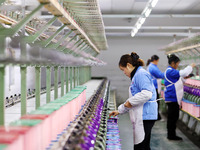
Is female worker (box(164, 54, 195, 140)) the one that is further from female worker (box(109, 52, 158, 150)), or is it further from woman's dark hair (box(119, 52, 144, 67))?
woman's dark hair (box(119, 52, 144, 67))

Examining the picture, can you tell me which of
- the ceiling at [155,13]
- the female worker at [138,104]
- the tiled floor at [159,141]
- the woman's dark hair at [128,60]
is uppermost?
the ceiling at [155,13]

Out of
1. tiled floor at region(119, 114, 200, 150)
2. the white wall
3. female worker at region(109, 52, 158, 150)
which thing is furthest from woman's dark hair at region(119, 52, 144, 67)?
the white wall

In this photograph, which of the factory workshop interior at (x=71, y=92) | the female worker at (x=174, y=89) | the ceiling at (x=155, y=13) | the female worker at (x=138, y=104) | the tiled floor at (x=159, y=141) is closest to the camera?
the factory workshop interior at (x=71, y=92)

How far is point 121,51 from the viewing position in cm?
1313

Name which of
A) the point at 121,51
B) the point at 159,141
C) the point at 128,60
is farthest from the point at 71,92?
the point at 121,51

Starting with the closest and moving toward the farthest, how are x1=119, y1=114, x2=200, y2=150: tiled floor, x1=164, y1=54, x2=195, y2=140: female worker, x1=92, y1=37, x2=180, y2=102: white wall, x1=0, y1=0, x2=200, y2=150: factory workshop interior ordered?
x1=0, y1=0, x2=200, y2=150: factory workshop interior
x1=119, y1=114, x2=200, y2=150: tiled floor
x1=164, y1=54, x2=195, y2=140: female worker
x1=92, y1=37, x2=180, y2=102: white wall

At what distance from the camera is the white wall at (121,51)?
1305 centimetres

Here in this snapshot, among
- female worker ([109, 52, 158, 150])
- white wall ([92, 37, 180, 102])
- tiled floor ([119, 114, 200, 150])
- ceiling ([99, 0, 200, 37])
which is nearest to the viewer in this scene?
female worker ([109, 52, 158, 150])

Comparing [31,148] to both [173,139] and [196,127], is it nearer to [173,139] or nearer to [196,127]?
[173,139]

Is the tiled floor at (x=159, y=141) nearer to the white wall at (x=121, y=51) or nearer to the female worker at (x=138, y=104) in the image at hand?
the female worker at (x=138, y=104)

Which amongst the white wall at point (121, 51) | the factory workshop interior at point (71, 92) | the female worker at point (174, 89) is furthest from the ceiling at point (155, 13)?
the female worker at point (174, 89)

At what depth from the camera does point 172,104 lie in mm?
5648

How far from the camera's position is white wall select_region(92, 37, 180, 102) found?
42.8ft

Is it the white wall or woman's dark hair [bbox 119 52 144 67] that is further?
the white wall
